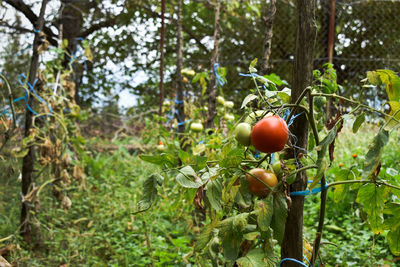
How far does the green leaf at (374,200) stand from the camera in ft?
3.29

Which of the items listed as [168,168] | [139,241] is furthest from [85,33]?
[168,168]

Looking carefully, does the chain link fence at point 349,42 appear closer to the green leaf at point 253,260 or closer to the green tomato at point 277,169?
the green tomato at point 277,169

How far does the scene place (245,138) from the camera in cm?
94

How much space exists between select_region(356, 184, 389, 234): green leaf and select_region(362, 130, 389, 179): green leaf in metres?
0.32

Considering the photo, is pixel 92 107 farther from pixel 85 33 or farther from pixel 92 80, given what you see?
pixel 85 33

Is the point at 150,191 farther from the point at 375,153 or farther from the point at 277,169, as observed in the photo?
the point at 375,153

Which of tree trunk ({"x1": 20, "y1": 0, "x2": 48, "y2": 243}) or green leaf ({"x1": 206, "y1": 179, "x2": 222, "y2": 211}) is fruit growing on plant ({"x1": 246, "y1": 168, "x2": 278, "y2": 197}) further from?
tree trunk ({"x1": 20, "y1": 0, "x2": 48, "y2": 243})

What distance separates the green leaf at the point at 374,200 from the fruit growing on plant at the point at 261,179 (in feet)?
0.99

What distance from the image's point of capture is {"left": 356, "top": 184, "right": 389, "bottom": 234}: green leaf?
39.5 inches

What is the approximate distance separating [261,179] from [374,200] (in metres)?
0.37

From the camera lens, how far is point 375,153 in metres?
0.72

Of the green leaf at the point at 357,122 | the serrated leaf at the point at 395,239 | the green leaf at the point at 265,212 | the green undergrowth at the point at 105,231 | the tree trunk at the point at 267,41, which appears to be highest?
the tree trunk at the point at 267,41

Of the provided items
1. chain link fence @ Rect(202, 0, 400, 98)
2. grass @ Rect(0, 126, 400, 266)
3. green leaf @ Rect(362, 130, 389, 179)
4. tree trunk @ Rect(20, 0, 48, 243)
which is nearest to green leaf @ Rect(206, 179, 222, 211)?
green leaf @ Rect(362, 130, 389, 179)

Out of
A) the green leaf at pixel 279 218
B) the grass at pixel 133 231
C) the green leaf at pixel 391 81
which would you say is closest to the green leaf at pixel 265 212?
the green leaf at pixel 279 218
